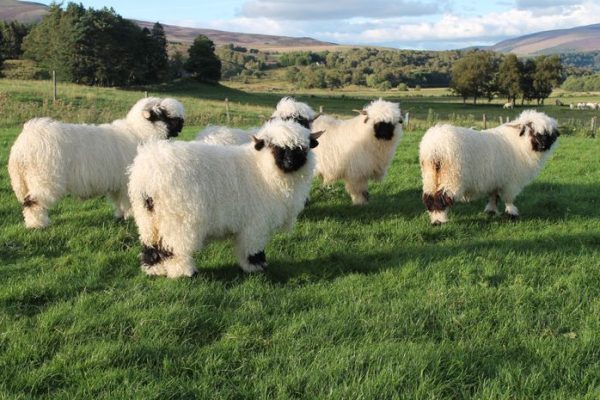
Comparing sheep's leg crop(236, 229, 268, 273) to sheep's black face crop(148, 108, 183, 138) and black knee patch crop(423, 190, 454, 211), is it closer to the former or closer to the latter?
black knee patch crop(423, 190, 454, 211)

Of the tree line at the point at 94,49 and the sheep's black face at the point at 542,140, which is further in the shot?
the tree line at the point at 94,49

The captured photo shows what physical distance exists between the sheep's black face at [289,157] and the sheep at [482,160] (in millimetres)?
3195

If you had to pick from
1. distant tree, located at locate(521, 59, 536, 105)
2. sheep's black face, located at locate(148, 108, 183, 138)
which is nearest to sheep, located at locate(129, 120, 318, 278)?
sheep's black face, located at locate(148, 108, 183, 138)

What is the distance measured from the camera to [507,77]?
77.5 m

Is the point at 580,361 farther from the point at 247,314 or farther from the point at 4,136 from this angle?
the point at 4,136

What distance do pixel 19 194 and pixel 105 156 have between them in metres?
1.29

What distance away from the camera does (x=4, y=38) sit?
74938 millimetres

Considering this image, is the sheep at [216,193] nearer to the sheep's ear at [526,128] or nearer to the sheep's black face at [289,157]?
the sheep's black face at [289,157]

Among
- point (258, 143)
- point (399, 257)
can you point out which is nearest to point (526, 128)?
point (399, 257)

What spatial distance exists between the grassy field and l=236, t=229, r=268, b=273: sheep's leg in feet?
0.55

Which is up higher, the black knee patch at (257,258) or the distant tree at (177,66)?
the distant tree at (177,66)

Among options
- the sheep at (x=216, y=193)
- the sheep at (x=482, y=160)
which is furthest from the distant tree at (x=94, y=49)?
the sheep at (x=216, y=193)

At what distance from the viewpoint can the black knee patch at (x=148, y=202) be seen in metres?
5.75

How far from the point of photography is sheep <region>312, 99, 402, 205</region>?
1023 centimetres
